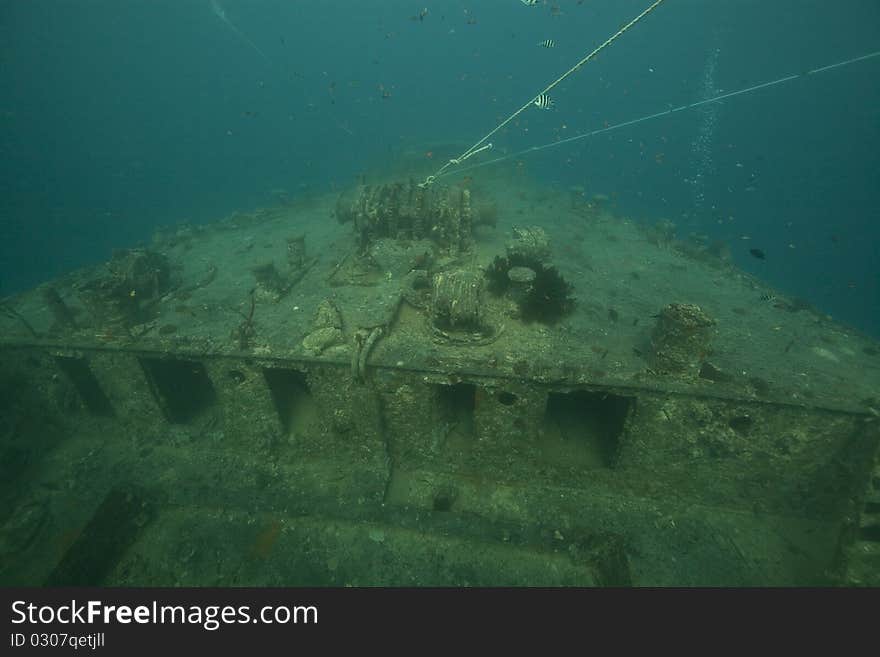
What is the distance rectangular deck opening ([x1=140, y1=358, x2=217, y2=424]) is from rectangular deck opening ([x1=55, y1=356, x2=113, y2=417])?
1279mm

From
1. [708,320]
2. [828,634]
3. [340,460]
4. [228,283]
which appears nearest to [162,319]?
[228,283]

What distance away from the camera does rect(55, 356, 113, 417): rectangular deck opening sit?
333 inches

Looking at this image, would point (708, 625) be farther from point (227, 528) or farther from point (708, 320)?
point (227, 528)

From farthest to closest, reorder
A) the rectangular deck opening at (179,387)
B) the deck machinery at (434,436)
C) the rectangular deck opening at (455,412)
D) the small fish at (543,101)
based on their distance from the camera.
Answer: the small fish at (543,101), the rectangular deck opening at (179,387), the rectangular deck opening at (455,412), the deck machinery at (434,436)

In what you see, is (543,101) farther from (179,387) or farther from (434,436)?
(179,387)

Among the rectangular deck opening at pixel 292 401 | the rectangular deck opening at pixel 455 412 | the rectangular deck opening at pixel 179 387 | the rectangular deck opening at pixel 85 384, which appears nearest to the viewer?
the rectangular deck opening at pixel 455 412

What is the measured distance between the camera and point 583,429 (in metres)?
8.15

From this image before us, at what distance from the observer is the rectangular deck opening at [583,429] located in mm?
7359

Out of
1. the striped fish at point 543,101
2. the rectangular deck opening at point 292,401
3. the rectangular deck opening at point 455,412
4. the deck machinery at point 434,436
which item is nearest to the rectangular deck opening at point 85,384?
the deck machinery at point 434,436

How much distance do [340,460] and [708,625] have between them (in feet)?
19.4

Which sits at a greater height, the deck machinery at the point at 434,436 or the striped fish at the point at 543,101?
the striped fish at the point at 543,101

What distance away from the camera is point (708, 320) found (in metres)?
5.96

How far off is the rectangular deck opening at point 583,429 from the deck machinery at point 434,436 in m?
0.05

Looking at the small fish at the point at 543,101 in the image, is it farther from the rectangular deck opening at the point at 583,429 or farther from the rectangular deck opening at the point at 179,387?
the rectangular deck opening at the point at 179,387
